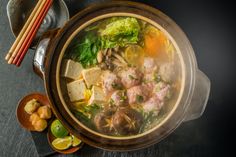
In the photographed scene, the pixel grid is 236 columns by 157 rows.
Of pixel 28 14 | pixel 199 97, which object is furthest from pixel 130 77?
pixel 28 14

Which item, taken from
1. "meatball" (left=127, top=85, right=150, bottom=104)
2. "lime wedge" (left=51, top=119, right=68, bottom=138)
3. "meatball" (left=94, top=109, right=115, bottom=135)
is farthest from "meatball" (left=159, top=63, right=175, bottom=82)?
"lime wedge" (left=51, top=119, right=68, bottom=138)

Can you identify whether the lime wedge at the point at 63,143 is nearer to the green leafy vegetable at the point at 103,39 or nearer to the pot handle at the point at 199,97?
the green leafy vegetable at the point at 103,39

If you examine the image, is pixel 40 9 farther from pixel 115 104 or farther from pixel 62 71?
pixel 115 104

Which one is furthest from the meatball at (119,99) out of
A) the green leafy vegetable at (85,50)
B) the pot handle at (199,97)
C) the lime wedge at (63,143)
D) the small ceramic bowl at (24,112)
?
the small ceramic bowl at (24,112)

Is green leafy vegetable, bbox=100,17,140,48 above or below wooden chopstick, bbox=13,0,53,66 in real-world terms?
above

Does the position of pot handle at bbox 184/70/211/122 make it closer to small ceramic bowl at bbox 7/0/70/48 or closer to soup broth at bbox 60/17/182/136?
soup broth at bbox 60/17/182/136

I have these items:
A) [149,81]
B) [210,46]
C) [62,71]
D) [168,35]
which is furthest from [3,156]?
[210,46]
